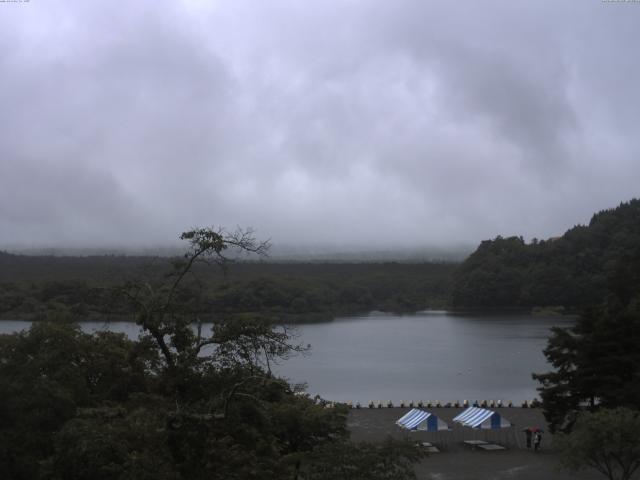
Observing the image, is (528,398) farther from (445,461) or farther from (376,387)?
(445,461)

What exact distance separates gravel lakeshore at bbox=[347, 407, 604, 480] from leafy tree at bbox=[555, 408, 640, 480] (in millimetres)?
466

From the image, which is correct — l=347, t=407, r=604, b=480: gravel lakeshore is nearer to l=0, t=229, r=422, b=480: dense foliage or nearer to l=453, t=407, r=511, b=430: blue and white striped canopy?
l=453, t=407, r=511, b=430: blue and white striped canopy

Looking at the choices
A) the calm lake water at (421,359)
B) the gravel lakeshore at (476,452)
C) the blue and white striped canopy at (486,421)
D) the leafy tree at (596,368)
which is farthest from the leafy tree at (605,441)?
the calm lake water at (421,359)

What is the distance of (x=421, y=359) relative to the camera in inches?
1693

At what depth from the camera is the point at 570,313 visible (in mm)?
71000

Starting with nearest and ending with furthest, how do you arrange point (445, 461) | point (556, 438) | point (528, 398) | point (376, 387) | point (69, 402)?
point (69, 402) < point (556, 438) < point (445, 461) < point (528, 398) < point (376, 387)

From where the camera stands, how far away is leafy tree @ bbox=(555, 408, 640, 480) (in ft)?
36.9

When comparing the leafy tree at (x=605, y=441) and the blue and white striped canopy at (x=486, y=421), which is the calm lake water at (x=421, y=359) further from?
the leafy tree at (x=605, y=441)

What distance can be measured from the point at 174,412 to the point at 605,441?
825 centimetres

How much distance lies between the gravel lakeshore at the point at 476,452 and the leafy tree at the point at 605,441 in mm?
466

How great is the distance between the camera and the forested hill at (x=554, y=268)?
71.1 meters

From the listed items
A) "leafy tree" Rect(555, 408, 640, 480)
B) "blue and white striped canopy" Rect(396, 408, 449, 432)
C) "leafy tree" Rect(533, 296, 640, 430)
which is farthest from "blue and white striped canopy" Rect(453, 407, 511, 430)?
"leafy tree" Rect(555, 408, 640, 480)

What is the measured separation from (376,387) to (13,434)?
2616 centimetres

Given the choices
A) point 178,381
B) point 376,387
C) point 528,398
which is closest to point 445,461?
point 178,381
